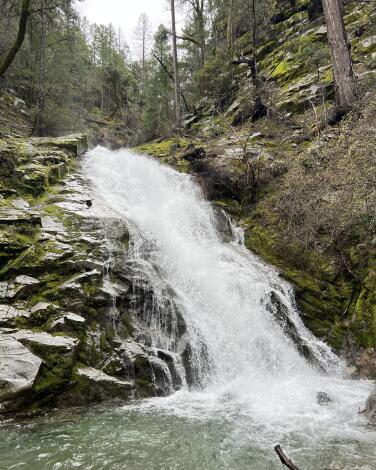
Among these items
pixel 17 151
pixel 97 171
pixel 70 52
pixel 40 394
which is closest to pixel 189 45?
pixel 70 52

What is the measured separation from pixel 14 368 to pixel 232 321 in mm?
5323

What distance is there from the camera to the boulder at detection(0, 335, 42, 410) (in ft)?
21.0

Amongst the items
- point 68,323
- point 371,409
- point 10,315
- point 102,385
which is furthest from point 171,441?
point 10,315

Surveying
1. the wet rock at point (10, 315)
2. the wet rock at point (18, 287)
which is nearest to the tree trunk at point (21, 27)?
the wet rock at point (18, 287)

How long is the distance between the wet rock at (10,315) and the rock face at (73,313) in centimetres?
2

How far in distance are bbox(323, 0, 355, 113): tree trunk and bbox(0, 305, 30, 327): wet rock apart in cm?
1291

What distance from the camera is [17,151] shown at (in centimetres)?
1280

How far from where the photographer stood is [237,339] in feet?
30.7

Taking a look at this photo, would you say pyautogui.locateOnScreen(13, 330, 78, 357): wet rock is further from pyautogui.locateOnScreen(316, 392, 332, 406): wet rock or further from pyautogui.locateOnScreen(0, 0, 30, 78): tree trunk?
pyautogui.locateOnScreen(0, 0, 30, 78): tree trunk

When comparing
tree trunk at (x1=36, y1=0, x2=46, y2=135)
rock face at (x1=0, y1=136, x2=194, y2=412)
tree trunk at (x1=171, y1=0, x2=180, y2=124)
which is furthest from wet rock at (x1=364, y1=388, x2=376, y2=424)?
tree trunk at (x1=36, y1=0, x2=46, y2=135)

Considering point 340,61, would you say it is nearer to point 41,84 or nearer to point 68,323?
point 68,323

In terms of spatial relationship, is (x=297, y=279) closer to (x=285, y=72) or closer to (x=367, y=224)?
(x=367, y=224)

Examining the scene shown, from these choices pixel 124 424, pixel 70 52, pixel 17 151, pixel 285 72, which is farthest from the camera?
pixel 70 52

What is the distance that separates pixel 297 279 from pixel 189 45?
25.6 m
